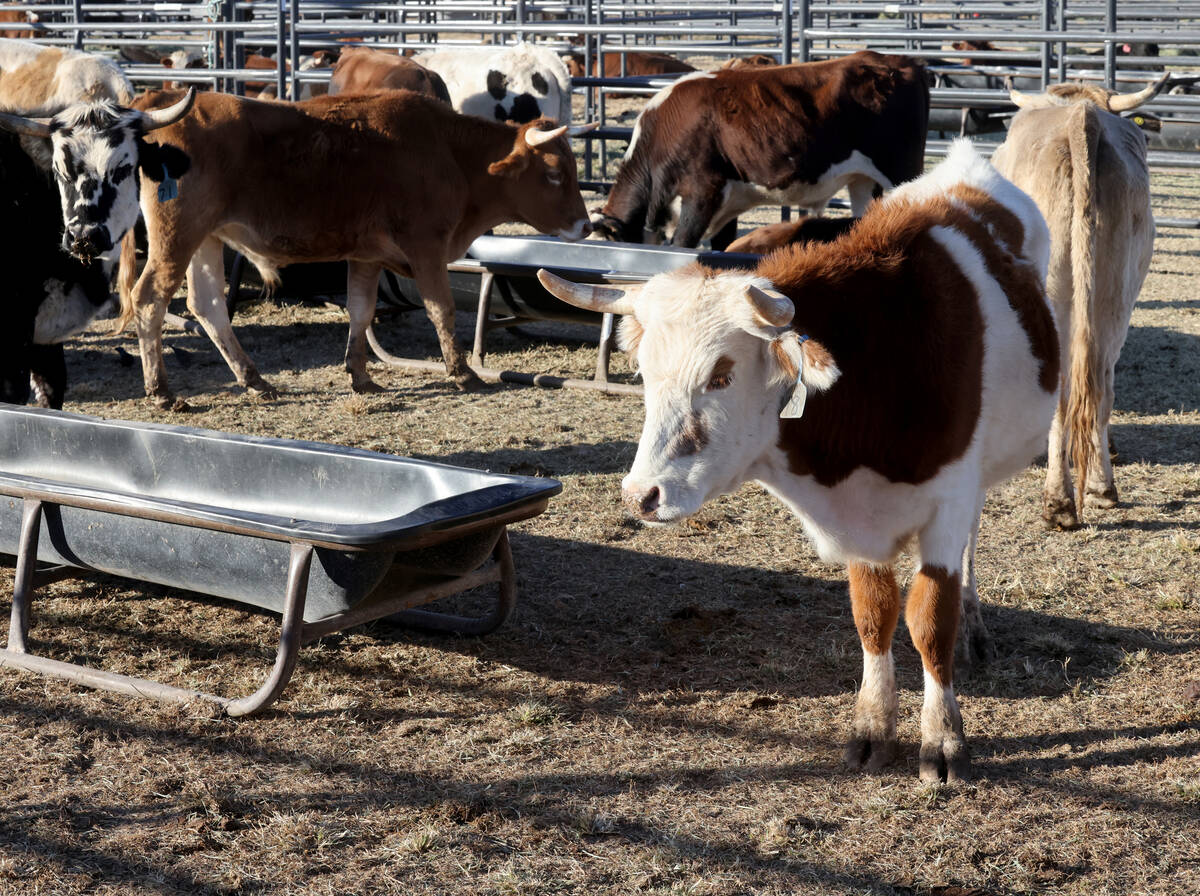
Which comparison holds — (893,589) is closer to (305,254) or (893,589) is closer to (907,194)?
(907,194)

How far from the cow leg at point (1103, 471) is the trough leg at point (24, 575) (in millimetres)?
3981

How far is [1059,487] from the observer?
4988 mm

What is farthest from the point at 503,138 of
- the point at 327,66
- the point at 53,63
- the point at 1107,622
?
the point at 327,66

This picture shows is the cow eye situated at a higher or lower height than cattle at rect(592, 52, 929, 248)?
lower

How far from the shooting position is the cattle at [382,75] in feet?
35.9

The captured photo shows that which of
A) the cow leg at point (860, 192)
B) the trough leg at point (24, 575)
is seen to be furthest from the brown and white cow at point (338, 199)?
the trough leg at point (24, 575)

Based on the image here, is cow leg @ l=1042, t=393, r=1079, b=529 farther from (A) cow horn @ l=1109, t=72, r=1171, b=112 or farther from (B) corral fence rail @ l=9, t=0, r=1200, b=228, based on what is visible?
(B) corral fence rail @ l=9, t=0, r=1200, b=228

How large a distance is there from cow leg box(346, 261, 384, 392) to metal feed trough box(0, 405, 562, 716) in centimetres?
277

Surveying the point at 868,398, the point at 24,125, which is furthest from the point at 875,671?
the point at 24,125

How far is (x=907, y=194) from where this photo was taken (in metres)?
3.71

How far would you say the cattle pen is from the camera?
9.16 feet

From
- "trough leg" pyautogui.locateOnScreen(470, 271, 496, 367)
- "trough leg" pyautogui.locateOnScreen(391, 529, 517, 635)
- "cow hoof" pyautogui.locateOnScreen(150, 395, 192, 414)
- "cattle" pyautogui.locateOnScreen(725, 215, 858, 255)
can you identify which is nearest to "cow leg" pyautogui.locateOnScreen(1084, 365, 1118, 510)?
"cattle" pyautogui.locateOnScreen(725, 215, 858, 255)

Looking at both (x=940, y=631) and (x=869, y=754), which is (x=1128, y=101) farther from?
(x=869, y=754)

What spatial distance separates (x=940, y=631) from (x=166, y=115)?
4.92 meters
